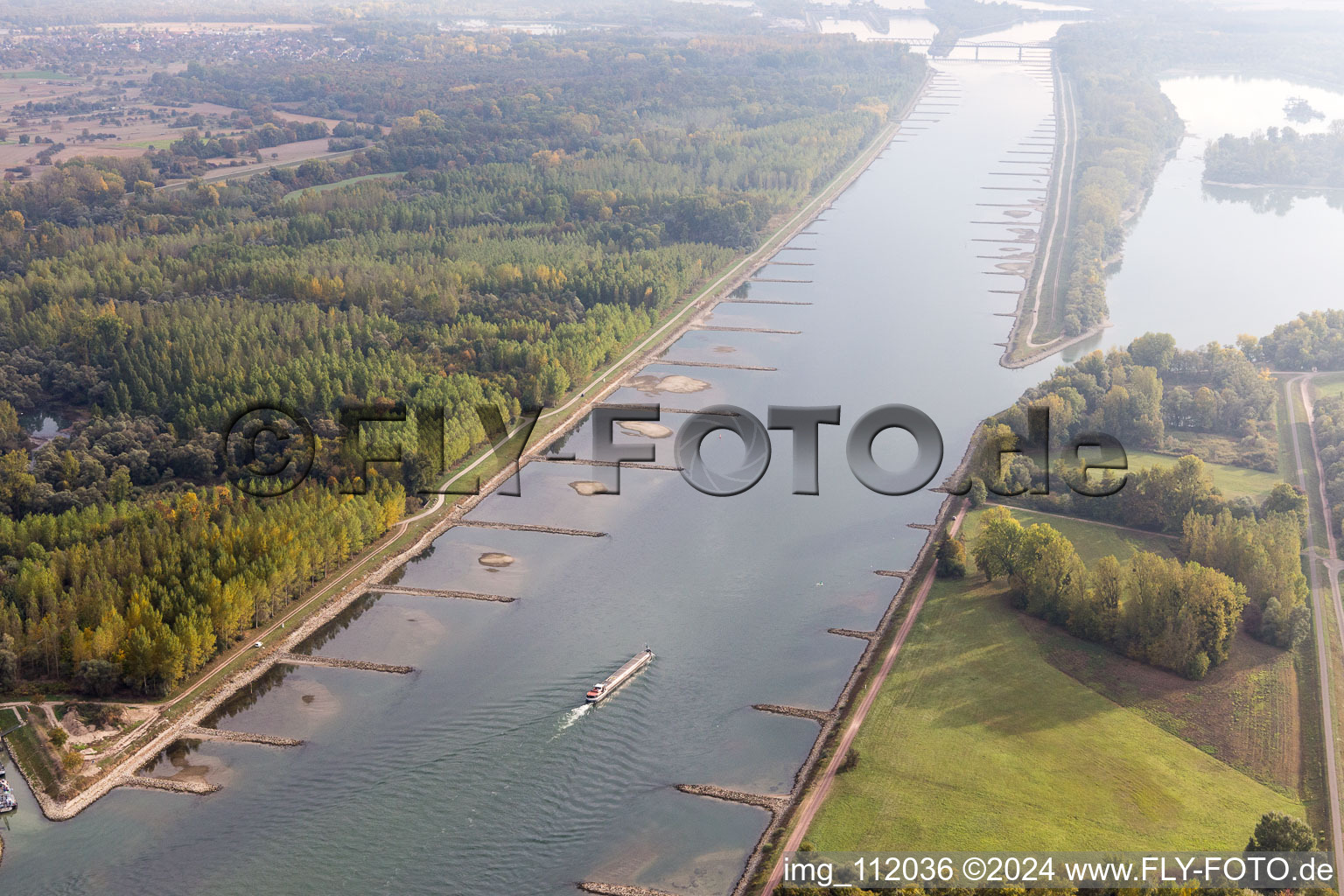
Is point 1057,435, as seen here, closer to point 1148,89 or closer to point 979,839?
point 979,839

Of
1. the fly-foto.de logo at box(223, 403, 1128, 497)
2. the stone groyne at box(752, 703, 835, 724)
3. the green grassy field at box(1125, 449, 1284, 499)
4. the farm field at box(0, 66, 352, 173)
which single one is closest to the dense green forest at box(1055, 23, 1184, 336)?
the green grassy field at box(1125, 449, 1284, 499)

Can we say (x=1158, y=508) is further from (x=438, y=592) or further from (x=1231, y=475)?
(x=438, y=592)

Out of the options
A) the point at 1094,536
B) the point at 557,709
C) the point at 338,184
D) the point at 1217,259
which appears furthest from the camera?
the point at 338,184

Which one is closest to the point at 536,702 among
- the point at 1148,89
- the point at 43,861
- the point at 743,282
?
the point at 43,861

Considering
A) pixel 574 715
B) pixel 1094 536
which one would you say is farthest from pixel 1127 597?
pixel 574 715

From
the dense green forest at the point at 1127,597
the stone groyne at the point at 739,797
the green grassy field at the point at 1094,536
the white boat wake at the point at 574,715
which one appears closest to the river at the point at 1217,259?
the green grassy field at the point at 1094,536
